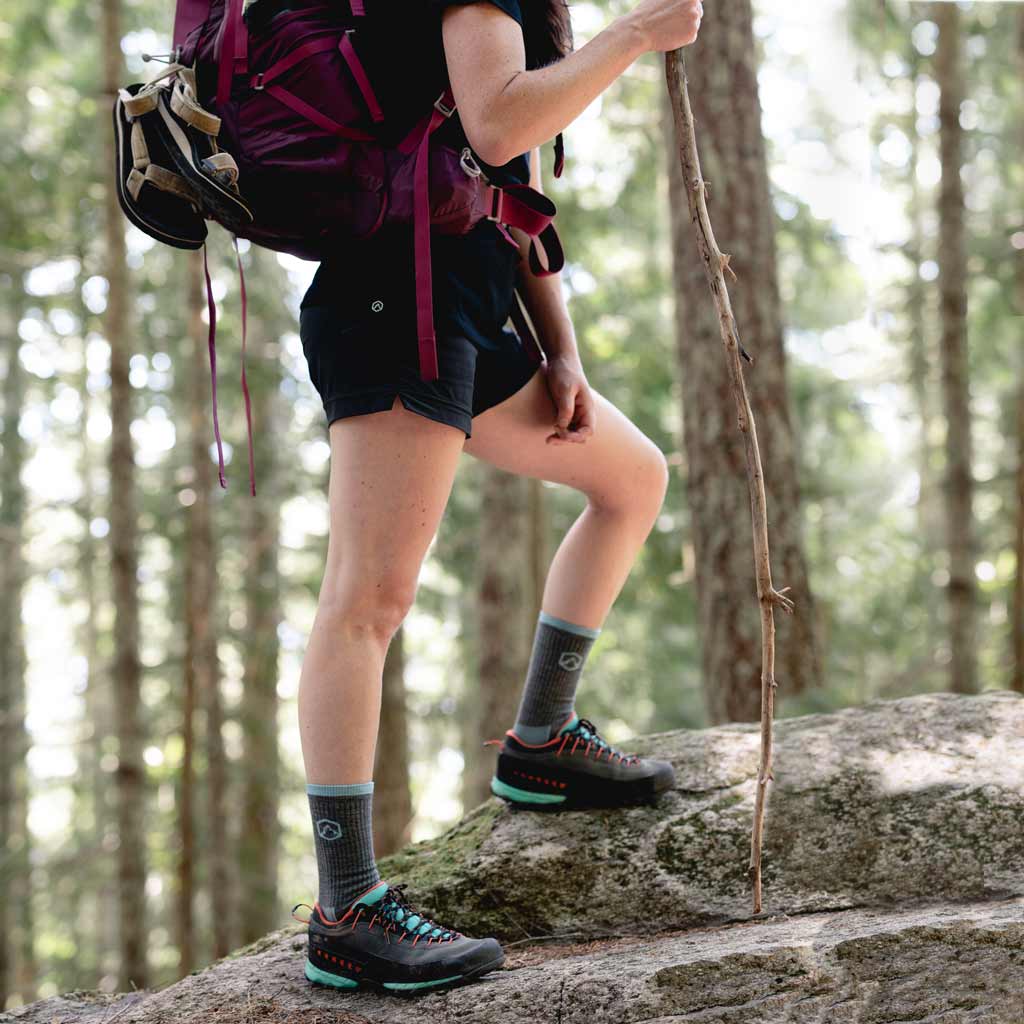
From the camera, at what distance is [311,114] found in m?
2.12

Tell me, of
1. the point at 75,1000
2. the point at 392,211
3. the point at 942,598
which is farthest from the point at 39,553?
the point at 392,211

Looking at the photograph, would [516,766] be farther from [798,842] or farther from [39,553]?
[39,553]

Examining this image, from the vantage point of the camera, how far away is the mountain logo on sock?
2.35 metres

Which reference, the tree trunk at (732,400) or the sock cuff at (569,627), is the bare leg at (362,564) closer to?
the sock cuff at (569,627)

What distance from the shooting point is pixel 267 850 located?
1154 cm

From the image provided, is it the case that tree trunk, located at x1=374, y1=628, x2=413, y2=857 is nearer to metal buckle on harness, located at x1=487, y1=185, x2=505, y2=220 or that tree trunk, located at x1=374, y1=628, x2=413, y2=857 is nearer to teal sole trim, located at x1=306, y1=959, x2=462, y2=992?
teal sole trim, located at x1=306, y1=959, x2=462, y2=992

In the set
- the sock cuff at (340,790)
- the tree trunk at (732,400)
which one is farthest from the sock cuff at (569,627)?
the tree trunk at (732,400)

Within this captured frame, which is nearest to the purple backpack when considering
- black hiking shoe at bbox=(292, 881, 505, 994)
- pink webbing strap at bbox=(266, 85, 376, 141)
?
pink webbing strap at bbox=(266, 85, 376, 141)

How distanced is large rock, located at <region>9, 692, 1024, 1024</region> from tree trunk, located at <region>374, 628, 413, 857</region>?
17.5 feet

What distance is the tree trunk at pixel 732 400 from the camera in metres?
5.12

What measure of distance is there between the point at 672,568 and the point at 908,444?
12.8 m

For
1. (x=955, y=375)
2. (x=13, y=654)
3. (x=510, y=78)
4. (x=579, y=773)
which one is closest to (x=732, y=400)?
(x=579, y=773)

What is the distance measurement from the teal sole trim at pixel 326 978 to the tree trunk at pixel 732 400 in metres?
3.02

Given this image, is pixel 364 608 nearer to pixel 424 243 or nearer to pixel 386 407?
pixel 386 407
